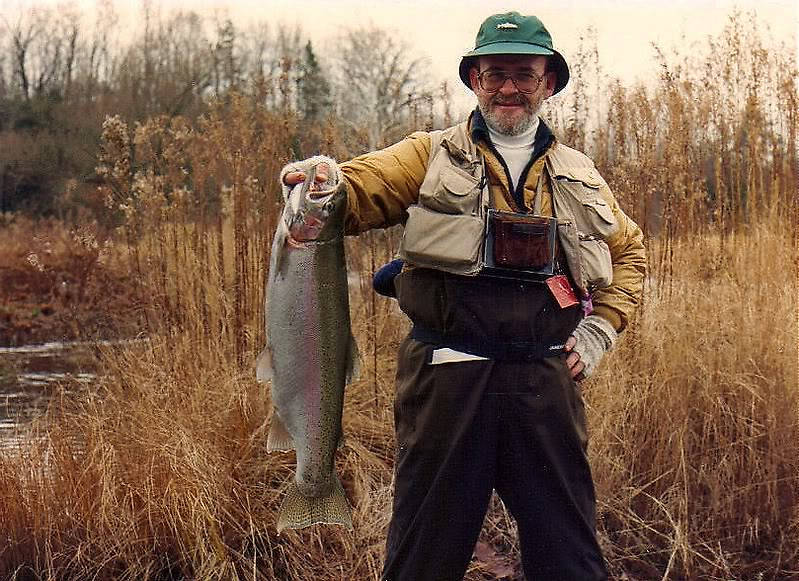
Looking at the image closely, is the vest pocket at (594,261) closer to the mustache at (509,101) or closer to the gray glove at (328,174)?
the mustache at (509,101)

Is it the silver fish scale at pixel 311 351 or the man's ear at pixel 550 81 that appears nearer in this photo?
the silver fish scale at pixel 311 351

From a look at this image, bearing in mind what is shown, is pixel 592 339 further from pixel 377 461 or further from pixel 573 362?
pixel 377 461

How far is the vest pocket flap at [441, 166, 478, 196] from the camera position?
2.81 metres

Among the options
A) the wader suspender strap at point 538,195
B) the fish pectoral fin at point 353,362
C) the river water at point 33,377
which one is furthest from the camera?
the river water at point 33,377

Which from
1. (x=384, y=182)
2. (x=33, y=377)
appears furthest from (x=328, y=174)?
(x=33, y=377)

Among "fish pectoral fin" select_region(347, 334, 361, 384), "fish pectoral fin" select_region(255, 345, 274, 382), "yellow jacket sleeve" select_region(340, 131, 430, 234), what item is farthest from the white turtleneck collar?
"fish pectoral fin" select_region(255, 345, 274, 382)

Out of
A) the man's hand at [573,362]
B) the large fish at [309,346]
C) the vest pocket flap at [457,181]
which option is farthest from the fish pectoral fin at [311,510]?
the vest pocket flap at [457,181]

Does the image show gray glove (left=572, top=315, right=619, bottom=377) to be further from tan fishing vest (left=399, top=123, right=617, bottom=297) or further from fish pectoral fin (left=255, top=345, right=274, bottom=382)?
fish pectoral fin (left=255, top=345, right=274, bottom=382)

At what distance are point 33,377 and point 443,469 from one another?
252 inches

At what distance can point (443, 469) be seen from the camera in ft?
9.30

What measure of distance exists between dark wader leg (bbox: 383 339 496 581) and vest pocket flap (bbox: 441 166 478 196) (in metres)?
0.50

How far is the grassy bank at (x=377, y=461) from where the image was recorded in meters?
4.05

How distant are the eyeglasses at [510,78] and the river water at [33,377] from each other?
3021 mm

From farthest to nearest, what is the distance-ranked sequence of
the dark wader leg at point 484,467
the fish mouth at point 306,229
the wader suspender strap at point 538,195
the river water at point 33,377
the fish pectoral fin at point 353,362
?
the river water at point 33,377 → the wader suspender strap at point 538,195 → the dark wader leg at point 484,467 → the fish pectoral fin at point 353,362 → the fish mouth at point 306,229
